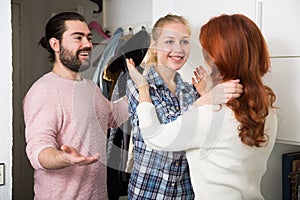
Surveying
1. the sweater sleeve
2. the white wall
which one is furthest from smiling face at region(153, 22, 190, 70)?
the white wall

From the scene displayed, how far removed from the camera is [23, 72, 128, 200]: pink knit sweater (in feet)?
3.56

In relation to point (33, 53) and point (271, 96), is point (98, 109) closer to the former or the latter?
point (33, 53)

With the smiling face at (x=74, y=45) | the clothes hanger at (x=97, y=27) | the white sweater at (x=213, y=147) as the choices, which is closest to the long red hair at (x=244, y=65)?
the white sweater at (x=213, y=147)

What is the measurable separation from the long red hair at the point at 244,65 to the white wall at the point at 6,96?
0.66 meters

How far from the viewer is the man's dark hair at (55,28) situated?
1184mm

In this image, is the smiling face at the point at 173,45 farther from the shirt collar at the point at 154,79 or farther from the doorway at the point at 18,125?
the doorway at the point at 18,125

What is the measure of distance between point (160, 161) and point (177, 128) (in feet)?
0.59

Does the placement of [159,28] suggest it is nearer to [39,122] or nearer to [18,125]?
[39,122]

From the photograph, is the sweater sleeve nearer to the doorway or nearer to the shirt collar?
the doorway

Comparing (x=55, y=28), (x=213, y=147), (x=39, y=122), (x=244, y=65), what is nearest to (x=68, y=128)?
(x=39, y=122)

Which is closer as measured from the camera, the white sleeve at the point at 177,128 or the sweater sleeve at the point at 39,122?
the white sleeve at the point at 177,128

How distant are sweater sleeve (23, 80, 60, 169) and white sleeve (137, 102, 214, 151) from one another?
11.9 inches

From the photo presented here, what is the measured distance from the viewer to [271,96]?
0.99 m

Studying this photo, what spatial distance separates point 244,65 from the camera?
0.92 meters
